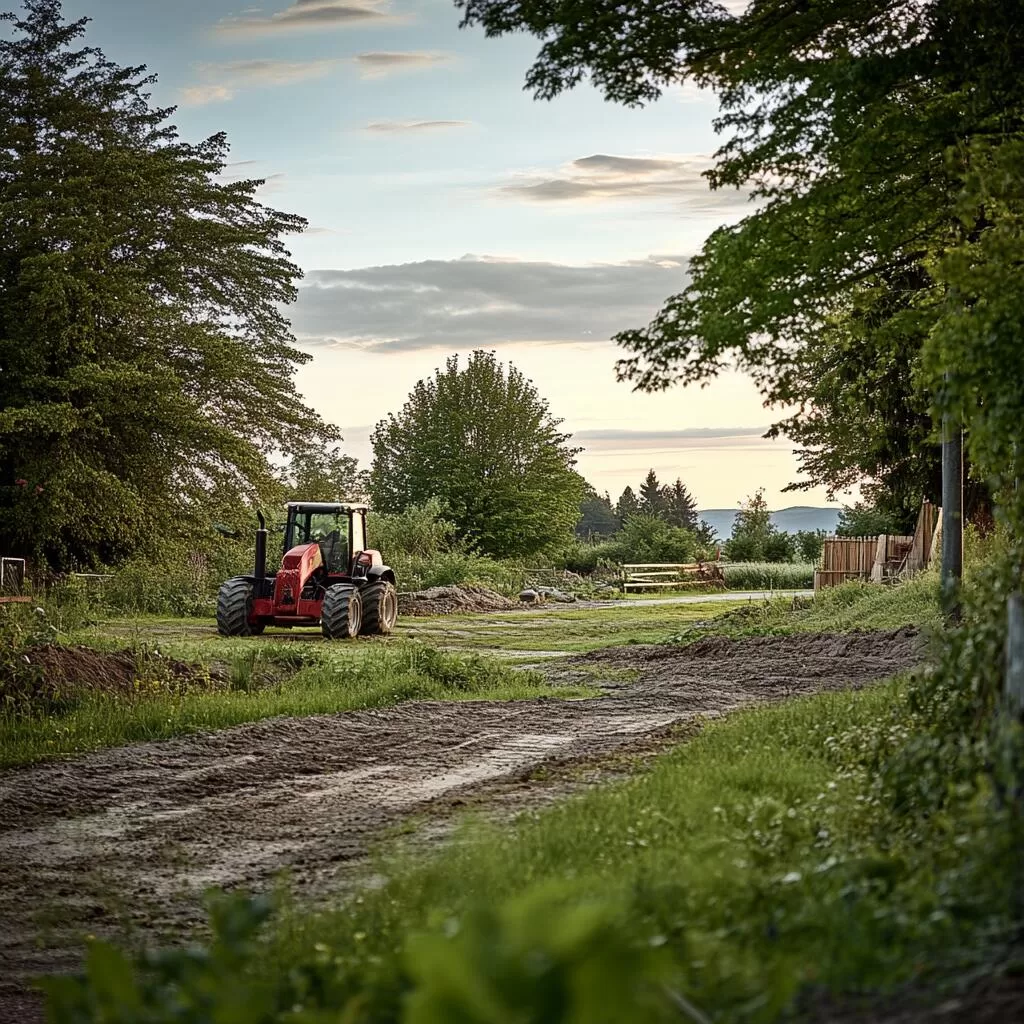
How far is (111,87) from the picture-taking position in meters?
29.3

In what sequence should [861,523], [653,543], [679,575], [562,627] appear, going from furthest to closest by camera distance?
[653,543], [679,575], [861,523], [562,627]

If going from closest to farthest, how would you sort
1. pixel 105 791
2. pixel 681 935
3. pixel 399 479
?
1. pixel 681 935
2. pixel 105 791
3. pixel 399 479

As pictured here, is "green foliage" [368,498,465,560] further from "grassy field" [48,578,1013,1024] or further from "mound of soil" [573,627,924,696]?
"grassy field" [48,578,1013,1024]

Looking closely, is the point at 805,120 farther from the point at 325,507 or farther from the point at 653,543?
the point at 653,543

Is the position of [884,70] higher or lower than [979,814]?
higher

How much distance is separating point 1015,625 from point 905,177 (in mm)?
6067

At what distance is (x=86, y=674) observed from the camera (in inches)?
527

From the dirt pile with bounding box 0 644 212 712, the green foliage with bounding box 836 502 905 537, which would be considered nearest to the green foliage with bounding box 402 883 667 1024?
the dirt pile with bounding box 0 644 212 712

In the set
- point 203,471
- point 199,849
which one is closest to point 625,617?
point 203,471

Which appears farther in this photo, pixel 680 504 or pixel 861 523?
pixel 680 504

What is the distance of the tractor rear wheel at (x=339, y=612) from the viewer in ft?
73.0

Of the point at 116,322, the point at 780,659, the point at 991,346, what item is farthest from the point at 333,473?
the point at 991,346

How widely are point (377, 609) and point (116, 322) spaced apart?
10.6m

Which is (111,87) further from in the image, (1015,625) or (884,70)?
(1015,625)
